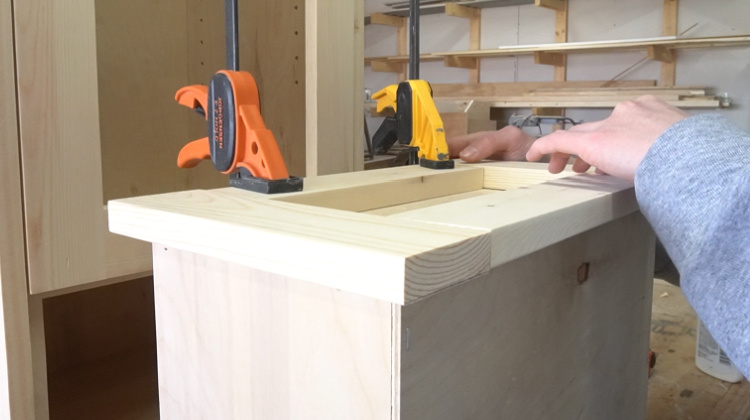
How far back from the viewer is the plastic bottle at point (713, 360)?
149cm

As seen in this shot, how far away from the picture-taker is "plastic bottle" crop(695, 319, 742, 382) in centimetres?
149

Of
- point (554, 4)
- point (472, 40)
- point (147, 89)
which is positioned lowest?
point (147, 89)

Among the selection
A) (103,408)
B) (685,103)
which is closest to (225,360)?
(103,408)

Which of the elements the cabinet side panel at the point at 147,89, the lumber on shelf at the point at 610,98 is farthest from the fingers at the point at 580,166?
the lumber on shelf at the point at 610,98

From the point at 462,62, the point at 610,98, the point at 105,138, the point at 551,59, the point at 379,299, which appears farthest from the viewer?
the point at 462,62

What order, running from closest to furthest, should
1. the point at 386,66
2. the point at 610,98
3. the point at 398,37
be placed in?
the point at 610,98
the point at 386,66
the point at 398,37

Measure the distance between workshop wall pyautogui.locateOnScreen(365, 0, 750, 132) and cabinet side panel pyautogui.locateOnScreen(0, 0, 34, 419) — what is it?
11.0ft

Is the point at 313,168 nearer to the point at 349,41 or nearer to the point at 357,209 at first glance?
the point at 349,41

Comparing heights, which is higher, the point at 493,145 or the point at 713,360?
the point at 493,145

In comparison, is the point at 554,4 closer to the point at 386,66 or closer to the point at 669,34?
the point at 669,34

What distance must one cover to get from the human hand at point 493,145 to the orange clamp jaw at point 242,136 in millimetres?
438

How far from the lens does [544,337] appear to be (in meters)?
0.66

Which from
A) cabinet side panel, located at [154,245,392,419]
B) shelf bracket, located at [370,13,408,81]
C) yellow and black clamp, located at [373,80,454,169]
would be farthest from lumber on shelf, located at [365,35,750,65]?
cabinet side panel, located at [154,245,392,419]

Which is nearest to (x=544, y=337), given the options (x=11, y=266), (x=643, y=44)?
(x=11, y=266)
